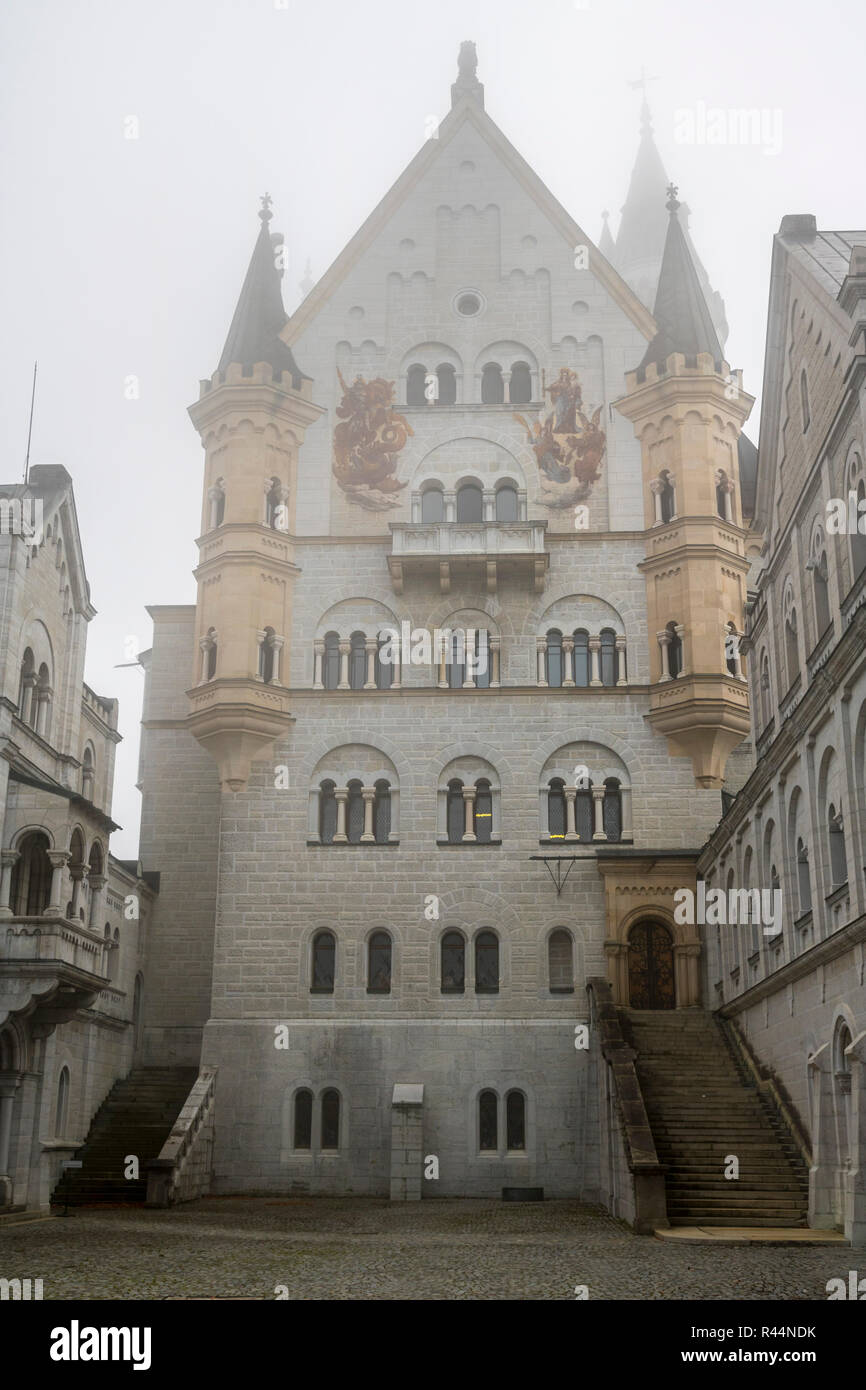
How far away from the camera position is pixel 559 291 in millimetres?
44219

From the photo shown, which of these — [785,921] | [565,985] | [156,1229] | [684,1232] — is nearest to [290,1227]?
[156,1229]

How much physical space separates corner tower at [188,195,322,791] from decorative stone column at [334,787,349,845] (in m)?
2.41

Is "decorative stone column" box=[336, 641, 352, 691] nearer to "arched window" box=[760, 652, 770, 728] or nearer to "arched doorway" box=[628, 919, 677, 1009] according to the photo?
"arched doorway" box=[628, 919, 677, 1009]

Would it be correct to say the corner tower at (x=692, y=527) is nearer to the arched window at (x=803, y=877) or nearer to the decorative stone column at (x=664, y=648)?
the decorative stone column at (x=664, y=648)

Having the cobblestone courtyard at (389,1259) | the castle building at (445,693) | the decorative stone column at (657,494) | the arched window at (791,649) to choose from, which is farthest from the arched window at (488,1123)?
the decorative stone column at (657,494)

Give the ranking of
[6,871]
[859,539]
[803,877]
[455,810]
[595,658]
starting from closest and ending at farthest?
[859,539]
[803,877]
[6,871]
[455,810]
[595,658]

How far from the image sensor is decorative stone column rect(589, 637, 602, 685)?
40.7 meters

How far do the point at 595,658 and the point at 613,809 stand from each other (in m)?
4.35

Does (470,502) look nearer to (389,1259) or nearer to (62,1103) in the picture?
(62,1103)

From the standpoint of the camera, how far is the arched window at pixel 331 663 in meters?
41.1

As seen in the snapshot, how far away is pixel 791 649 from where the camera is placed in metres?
28.8

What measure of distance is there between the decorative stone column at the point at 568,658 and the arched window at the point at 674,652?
2733mm

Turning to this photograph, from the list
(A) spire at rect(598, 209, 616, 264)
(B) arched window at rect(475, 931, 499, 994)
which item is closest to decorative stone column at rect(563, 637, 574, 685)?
(B) arched window at rect(475, 931, 499, 994)

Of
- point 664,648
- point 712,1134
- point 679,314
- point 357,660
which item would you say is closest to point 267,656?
point 357,660
